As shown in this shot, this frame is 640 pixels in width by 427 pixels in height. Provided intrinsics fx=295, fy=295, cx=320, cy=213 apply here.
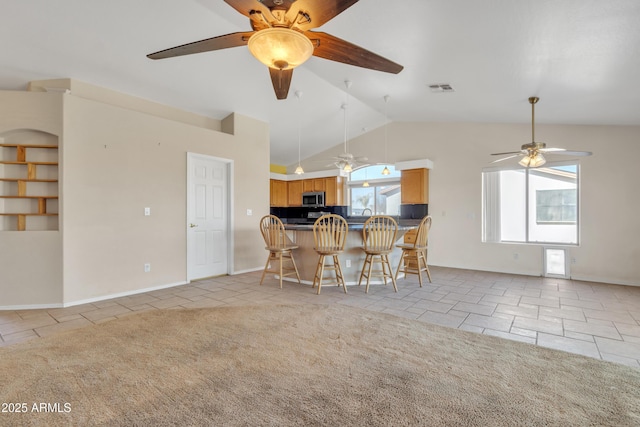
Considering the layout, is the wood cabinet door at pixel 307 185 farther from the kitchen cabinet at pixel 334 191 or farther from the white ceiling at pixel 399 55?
the white ceiling at pixel 399 55

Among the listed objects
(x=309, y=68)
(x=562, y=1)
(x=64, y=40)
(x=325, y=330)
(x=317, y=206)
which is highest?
(x=309, y=68)

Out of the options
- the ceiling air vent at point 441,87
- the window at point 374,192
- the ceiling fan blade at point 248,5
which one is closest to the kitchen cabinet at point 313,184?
the window at point 374,192

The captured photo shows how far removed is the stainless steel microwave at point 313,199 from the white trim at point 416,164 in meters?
2.16

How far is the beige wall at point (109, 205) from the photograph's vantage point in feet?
11.0

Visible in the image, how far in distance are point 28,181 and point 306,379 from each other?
399cm

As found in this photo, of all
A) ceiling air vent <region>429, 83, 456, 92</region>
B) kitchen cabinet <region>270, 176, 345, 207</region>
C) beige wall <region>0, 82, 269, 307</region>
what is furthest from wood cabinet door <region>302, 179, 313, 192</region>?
ceiling air vent <region>429, 83, 456, 92</region>

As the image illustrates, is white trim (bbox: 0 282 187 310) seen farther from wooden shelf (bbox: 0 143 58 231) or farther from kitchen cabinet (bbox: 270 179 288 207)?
kitchen cabinet (bbox: 270 179 288 207)

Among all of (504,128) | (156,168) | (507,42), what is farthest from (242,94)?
(504,128)

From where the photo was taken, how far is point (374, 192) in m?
7.41

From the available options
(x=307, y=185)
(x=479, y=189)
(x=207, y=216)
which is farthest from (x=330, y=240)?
(x=307, y=185)

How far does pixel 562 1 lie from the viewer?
2018 millimetres

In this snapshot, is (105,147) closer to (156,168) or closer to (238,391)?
(156,168)

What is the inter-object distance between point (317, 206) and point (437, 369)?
19.5ft

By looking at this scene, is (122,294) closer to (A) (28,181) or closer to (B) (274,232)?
(A) (28,181)
